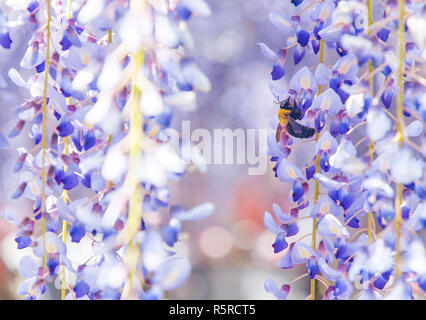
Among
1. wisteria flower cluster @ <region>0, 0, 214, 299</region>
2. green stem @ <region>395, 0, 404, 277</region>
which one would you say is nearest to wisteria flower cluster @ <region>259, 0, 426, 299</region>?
green stem @ <region>395, 0, 404, 277</region>

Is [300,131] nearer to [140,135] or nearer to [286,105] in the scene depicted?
[286,105]

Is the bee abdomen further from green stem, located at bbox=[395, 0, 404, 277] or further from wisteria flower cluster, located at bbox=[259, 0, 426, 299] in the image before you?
green stem, located at bbox=[395, 0, 404, 277]

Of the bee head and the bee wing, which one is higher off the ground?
the bee head

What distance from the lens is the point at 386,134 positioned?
67 centimetres

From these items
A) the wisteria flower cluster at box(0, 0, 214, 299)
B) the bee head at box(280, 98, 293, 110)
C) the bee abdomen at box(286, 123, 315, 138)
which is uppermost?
the bee head at box(280, 98, 293, 110)

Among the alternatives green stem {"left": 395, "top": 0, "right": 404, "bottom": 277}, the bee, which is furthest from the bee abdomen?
green stem {"left": 395, "top": 0, "right": 404, "bottom": 277}

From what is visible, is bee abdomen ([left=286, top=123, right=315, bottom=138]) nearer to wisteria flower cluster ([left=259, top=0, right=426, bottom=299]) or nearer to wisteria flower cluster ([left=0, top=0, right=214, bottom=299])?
wisteria flower cluster ([left=259, top=0, right=426, bottom=299])

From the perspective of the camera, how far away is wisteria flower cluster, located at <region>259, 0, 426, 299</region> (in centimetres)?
63

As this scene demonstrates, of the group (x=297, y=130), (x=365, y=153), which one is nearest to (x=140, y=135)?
(x=365, y=153)

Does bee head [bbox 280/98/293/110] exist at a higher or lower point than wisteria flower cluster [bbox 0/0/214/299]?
higher

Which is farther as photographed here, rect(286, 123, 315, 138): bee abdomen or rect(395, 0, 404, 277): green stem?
rect(286, 123, 315, 138): bee abdomen

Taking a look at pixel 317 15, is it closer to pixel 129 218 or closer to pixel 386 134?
pixel 386 134

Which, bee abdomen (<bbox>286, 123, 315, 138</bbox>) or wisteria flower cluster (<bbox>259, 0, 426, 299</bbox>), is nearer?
wisteria flower cluster (<bbox>259, 0, 426, 299</bbox>)
